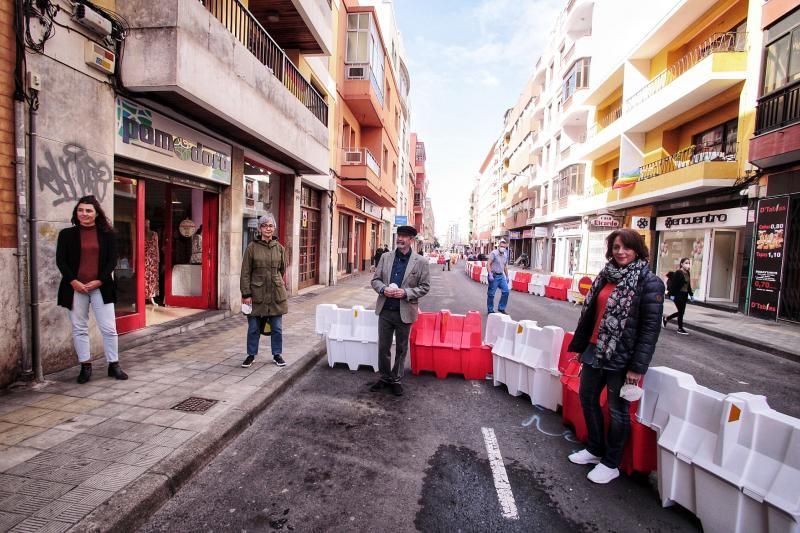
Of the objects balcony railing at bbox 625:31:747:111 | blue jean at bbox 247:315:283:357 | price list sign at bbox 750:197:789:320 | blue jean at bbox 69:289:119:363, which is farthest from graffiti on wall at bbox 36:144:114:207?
balcony railing at bbox 625:31:747:111

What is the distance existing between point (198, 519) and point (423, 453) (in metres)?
1.70

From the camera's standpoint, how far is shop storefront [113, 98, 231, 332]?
615 centimetres

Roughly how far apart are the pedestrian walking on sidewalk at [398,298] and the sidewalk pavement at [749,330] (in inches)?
311

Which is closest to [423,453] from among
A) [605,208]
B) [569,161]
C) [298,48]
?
[298,48]

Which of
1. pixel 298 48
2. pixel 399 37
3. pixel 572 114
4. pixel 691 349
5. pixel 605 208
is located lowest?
pixel 691 349

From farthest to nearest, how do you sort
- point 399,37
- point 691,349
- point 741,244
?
point 399,37 → point 741,244 → point 691,349

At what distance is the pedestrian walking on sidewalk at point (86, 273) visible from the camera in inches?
171

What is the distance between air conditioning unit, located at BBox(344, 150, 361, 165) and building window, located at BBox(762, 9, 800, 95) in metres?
13.6

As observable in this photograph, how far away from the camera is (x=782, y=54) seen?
11.7 metres

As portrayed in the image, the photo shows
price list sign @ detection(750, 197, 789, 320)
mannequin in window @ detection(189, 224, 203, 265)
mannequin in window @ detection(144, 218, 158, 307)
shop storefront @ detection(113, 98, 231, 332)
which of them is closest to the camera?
shop storefront @ detection(113, 98, 231, 332)

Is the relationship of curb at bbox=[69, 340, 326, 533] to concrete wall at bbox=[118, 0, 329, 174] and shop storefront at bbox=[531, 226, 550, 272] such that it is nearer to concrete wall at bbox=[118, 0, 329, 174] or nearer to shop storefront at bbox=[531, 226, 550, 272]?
concrete wall at bbox=[118, 0, 329, 174]

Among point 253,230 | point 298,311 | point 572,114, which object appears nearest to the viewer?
point 298,311

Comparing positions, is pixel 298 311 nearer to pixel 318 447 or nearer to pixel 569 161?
pixel 318 447

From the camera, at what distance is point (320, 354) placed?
641 cm
